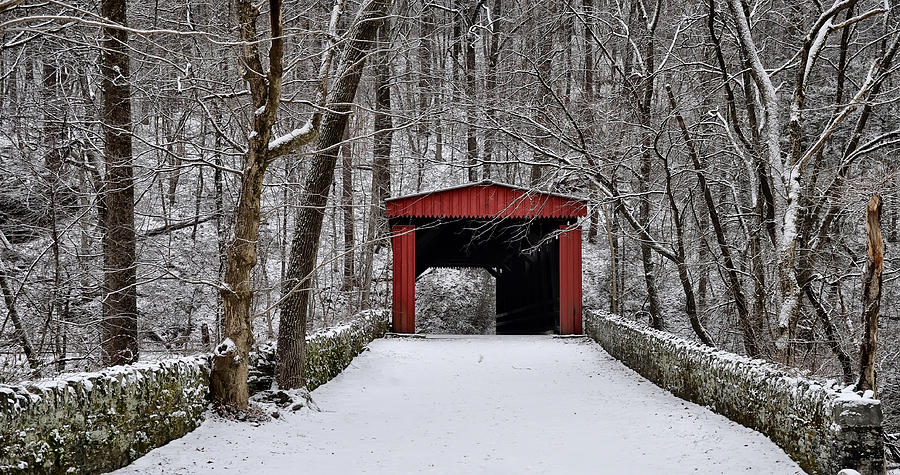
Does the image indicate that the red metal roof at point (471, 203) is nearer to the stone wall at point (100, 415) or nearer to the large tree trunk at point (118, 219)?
the large tree trunk at point (118, 219)

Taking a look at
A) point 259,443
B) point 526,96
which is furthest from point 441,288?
point 259,443

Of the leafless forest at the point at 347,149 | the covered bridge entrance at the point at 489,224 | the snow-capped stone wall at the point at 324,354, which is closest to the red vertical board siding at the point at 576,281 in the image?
the covered bridge entrance at the point at 489,224

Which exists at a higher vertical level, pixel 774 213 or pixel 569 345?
pixel 774 213

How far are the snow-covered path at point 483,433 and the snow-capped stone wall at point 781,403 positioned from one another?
0.57 ft

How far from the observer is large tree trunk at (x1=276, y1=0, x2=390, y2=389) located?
9.42 metres

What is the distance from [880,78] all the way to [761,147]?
2.49 m

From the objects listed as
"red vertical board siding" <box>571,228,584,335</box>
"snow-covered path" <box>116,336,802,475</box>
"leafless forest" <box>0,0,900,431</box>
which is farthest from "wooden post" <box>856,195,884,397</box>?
"red vertical board siding" <box>571,228,584,335</box>

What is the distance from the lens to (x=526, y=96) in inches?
838

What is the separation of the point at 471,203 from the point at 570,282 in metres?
3.08

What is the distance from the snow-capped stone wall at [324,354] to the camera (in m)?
9.24

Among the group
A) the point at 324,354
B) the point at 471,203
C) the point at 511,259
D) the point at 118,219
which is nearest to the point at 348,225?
the point at 511,259

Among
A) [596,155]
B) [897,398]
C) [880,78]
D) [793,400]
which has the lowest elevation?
[897,398]

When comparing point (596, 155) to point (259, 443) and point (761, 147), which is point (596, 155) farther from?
point (259, 443)

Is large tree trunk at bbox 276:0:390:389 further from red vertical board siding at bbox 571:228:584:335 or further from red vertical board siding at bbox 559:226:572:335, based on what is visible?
red vertical board siding at bbox 571:228:584:335
